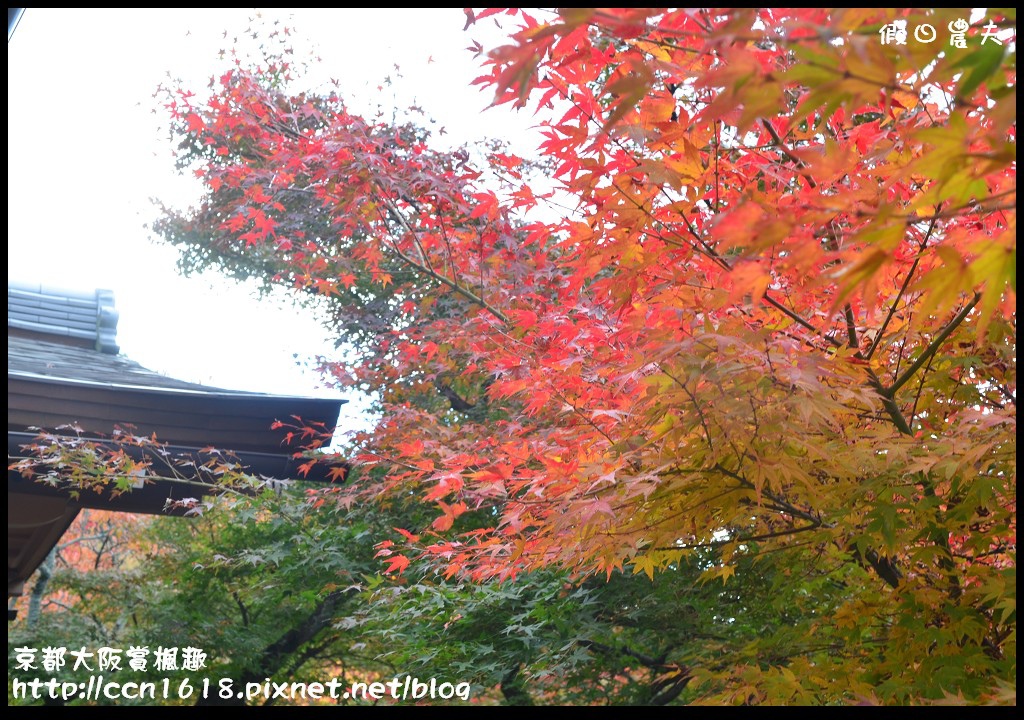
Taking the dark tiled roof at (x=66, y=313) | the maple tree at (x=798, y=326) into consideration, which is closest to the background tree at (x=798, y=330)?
the maple tree at (x=798, y=326)

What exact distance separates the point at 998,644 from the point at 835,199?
198 cm

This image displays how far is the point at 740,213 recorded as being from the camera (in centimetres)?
140

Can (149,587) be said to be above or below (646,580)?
below

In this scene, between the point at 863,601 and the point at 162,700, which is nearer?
the point at 863,601

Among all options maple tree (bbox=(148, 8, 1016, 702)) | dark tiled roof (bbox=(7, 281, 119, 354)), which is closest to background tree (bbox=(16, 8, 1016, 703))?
maple tree (bbox=(148, 8, 1016, 702))

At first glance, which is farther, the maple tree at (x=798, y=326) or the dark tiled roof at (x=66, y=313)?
the dark tiled roof at (x=66, y=313)

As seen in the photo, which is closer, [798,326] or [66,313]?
[798,326]

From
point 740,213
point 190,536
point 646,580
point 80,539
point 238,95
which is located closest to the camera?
point 740,213

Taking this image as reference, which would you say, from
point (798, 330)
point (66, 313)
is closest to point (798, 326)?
point (798, 330)

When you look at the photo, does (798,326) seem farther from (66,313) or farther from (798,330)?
(66,313)

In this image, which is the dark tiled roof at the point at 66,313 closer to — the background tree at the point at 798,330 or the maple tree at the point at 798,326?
the background tree at the point at 798,330
